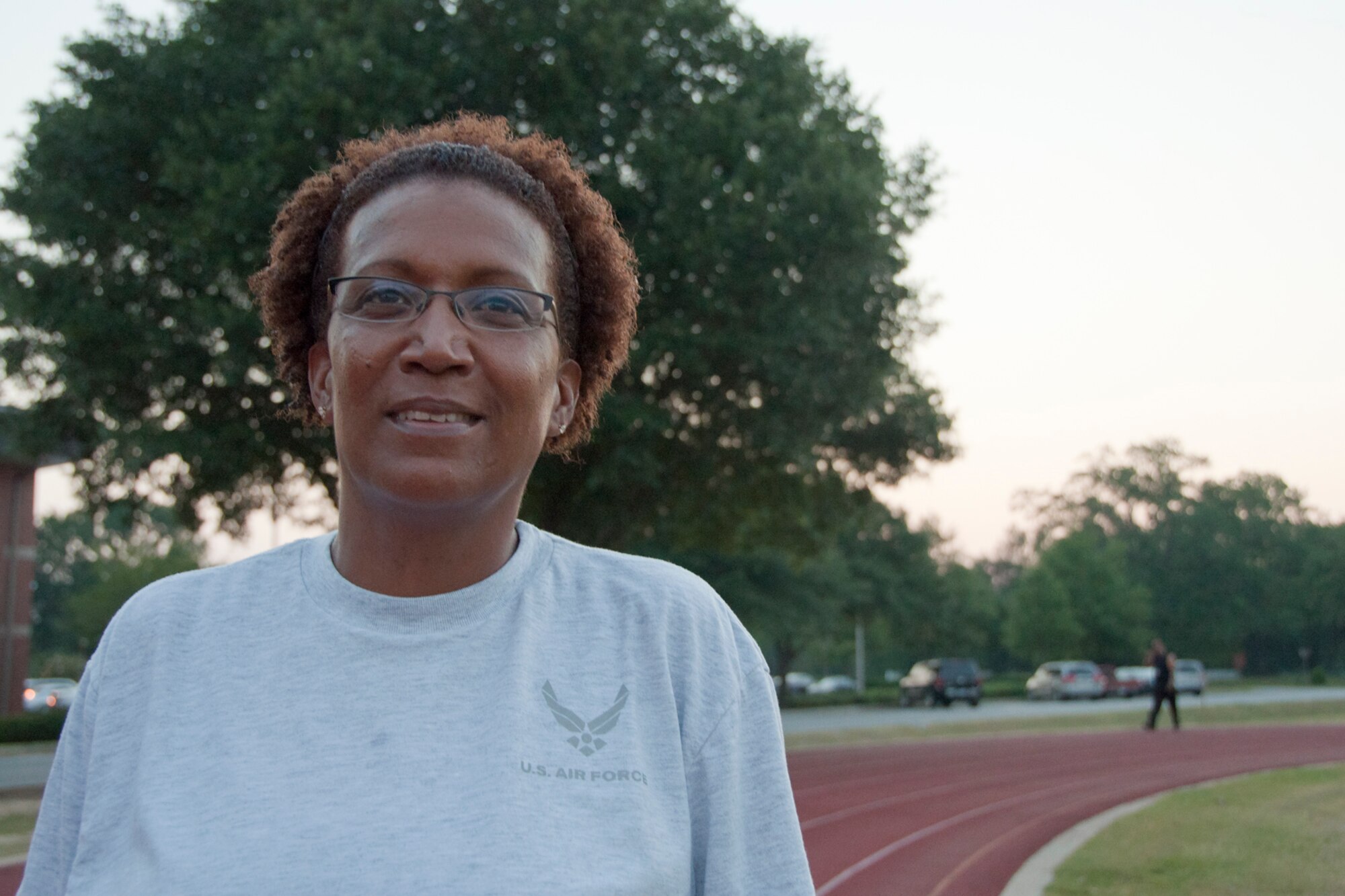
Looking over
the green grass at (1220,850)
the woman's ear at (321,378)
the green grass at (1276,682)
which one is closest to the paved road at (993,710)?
the green grass at (1276,682)

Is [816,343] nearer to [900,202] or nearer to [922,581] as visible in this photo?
[900,202]

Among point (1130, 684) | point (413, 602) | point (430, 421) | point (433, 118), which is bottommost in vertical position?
point (1130, 684)

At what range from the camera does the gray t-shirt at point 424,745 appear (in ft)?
4.99

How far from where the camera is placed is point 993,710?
4000 centimetres

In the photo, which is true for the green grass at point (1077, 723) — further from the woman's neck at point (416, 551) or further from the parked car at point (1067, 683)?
the woman's neck at point (416, 551)

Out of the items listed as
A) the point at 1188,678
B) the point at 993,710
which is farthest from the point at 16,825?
the point at 1188,678

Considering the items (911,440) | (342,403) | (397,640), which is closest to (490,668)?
(397,640)

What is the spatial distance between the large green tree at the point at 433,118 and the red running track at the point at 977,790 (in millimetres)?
4645

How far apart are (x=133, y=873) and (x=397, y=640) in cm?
42

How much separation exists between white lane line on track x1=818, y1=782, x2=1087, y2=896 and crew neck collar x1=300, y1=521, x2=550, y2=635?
773 centimetres

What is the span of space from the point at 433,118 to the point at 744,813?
14.6 m

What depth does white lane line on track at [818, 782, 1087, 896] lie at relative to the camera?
950 centimetres

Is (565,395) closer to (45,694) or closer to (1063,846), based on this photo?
(1063,846)

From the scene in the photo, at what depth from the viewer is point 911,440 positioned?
65.8 feet
